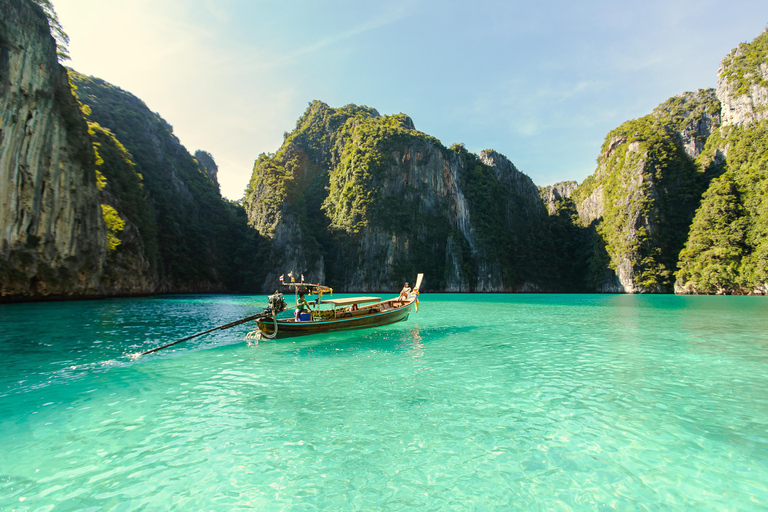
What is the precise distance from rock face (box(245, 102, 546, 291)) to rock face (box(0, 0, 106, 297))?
52.9m

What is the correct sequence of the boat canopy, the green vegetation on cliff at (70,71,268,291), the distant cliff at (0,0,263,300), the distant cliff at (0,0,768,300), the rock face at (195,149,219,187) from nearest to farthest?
the boat canopy, the distant cliff at (0,0,263,300), the green vegetation on cliff at (70,71,268,291), the distant cliff at (0,0,768,300), the rock face at (195,149,219,187)

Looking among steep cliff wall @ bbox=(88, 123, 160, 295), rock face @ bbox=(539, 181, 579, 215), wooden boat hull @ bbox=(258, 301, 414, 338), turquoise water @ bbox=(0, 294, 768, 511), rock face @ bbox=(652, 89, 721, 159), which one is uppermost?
rock face @ bbox=(652, 89, 721, 159)

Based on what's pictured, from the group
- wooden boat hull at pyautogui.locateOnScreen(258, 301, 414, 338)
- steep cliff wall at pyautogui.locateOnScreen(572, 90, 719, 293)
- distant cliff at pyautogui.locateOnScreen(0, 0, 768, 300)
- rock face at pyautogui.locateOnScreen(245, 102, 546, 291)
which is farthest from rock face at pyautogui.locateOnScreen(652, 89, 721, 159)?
wooden boat hull at pyautogui.locateOnScreen(258, 301, 414, 338)

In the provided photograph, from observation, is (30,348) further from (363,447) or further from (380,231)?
(380,231)

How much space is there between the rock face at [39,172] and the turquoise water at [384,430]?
24330 mm

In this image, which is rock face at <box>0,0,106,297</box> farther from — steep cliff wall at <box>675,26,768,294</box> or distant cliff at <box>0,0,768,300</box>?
steep cliff wall at <box>675,26,768,294</box>

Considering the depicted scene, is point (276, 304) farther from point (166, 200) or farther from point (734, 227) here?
point (734, 227)

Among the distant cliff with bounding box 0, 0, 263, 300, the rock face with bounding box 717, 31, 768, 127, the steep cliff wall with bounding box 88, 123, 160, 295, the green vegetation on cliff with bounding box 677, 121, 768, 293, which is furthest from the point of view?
the rock face with bounding box 717, 31, 768, 127

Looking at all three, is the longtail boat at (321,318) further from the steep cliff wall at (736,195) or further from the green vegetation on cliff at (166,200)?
the steep cliff wall at (736,195)

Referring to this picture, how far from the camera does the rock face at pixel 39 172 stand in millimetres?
27562

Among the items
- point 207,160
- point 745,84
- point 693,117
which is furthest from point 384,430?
point 207,160

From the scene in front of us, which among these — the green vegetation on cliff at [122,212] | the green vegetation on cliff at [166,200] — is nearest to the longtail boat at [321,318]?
the green vegetation on cliff at [122,212]

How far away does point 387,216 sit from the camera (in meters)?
91.6

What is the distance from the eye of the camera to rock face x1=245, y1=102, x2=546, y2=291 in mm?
90312
